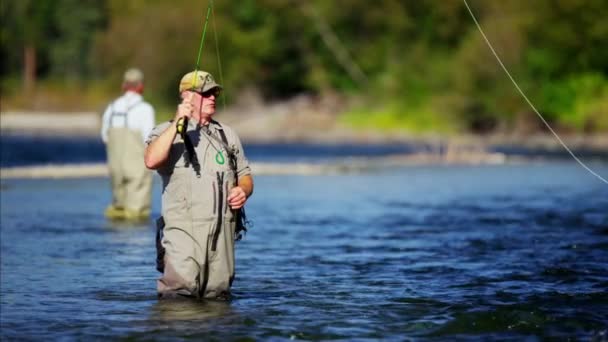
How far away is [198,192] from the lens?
8695mm

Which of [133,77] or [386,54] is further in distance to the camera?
[386,54]

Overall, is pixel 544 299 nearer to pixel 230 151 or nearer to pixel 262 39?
pixel 230 151

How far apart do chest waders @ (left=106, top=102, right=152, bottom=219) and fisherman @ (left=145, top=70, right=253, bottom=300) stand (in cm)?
698

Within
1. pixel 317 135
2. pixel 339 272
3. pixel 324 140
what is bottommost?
pixel 339 272

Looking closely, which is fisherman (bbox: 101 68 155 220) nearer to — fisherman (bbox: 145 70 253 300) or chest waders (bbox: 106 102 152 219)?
chest waders (bbox: 106 102 152 219)

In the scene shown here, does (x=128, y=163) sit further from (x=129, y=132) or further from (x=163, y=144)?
(x=163, y=144)

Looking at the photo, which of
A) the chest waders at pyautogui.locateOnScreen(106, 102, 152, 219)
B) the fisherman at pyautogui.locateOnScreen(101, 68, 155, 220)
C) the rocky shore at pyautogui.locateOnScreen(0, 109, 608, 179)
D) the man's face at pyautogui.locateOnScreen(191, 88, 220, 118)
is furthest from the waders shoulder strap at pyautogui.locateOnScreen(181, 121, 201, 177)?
the rocky shore at pyautogui.locateOnScreen(0, 109, 608, 179)

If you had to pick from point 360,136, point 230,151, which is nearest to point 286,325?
point 230,151

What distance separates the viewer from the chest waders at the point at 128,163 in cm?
1580

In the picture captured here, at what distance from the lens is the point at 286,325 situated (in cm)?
874

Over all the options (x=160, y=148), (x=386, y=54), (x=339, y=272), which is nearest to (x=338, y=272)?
(x=339, y=272)

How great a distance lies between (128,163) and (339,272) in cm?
490

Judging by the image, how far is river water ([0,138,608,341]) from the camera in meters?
8.67

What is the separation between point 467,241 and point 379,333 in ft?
20.7
